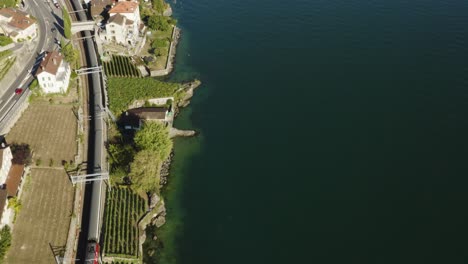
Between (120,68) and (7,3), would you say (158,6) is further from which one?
(7,3)

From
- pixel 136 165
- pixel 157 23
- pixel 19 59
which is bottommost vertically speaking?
pixel 136 165

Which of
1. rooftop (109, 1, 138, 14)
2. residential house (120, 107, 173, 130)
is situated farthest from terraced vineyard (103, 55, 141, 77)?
residential house (120, 107, 173, 130)

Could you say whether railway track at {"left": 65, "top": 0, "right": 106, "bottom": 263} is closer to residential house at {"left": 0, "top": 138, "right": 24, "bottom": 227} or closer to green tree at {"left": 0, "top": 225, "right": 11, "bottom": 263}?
green tree at {"left": 0, "top": 225, "right": 11, "bottom": 263}

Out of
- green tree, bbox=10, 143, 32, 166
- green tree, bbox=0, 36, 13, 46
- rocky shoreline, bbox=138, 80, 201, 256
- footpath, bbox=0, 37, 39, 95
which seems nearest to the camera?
rocky shoreline, bbox=138, 80, 201, 256

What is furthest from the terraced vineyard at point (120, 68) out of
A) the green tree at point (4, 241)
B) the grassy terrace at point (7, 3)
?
the green tree at point (4, 241)

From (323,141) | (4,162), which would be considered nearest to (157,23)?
(323,141)

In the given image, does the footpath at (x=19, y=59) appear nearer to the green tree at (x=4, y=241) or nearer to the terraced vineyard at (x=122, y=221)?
the green tree at (x=4, y=241)

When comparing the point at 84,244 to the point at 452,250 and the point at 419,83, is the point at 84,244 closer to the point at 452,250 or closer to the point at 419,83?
the point at 452,250
